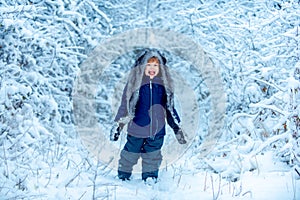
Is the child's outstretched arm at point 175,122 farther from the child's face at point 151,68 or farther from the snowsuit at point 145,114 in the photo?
the child's face at point 151,68

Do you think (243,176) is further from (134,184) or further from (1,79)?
(1,79)

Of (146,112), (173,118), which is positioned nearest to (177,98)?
(173,118)

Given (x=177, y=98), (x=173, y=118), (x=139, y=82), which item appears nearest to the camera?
(x=139, y=82)

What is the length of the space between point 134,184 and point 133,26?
21.0 ft

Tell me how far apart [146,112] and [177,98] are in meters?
6.90

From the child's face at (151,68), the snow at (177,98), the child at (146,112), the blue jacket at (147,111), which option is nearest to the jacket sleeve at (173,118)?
the child at (146,112)

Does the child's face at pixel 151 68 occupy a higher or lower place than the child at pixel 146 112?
higher

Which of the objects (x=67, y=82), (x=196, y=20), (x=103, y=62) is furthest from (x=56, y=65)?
(x=196, y=20)

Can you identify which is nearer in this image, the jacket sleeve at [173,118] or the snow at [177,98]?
the snow at [177,98]

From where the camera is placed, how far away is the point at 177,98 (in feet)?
41.2

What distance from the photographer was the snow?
17.0ft

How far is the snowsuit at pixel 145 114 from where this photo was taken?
5695 millimetres

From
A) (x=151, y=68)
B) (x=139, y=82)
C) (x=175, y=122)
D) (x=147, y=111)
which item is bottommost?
(x=175, y=122)

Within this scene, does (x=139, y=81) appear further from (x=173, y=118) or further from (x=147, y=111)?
(x=173, y=118)
